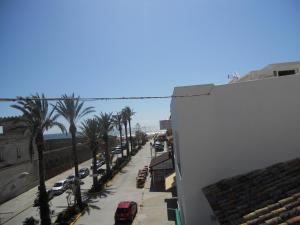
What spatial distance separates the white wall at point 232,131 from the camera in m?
9.09

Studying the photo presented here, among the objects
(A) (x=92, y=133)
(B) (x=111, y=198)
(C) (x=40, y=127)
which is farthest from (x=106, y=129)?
(C) (x=40, y=127)

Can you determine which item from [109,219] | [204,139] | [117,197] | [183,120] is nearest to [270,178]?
[204,139]

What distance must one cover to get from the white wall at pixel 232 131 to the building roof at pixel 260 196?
18.2 inches

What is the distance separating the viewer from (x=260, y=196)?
24.6ft

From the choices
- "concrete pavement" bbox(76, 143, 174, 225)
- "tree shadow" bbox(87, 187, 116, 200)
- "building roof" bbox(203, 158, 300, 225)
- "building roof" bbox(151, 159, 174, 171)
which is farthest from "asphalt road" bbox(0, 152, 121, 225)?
"building roof" bbox(203, 158, 300, 225)

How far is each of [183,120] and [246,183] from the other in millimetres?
2438

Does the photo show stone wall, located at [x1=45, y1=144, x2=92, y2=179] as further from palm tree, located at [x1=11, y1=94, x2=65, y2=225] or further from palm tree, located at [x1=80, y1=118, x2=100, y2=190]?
palm tree, located at [x1=11, y1=94, x2=65, y2=225]

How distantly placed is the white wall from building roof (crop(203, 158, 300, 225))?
0.46m

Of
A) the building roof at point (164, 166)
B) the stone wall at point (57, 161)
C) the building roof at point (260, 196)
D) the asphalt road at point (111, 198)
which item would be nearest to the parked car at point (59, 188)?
the asphalt road at point (111, 198)

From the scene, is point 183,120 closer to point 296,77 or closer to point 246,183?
point 246,183

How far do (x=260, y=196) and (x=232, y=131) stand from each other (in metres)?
2.32

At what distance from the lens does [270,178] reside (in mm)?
8172

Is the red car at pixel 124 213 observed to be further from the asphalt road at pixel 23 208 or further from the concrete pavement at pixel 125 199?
the asphalt road at pixel 23 208

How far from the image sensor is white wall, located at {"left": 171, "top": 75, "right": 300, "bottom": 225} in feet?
29.8
